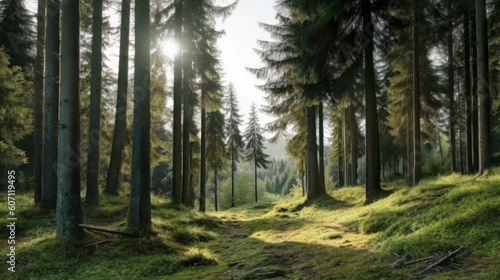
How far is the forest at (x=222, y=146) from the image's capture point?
6.81 metres

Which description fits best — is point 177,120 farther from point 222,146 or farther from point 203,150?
point 222,146

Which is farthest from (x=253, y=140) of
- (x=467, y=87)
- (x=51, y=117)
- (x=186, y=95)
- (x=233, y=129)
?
(x=51, y=117)

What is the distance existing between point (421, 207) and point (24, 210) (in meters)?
12.2

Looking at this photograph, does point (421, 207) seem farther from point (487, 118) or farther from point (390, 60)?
point (390, 60)

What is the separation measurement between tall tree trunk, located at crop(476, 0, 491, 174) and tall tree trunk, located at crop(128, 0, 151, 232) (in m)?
9.14

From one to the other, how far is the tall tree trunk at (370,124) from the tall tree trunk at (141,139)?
870cm

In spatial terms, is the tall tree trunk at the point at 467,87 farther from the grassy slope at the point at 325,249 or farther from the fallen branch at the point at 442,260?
the fallen branch at the point at 442,260

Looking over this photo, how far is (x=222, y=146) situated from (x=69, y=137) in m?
20.7

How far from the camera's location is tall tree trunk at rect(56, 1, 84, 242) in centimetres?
805

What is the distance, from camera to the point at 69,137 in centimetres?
818

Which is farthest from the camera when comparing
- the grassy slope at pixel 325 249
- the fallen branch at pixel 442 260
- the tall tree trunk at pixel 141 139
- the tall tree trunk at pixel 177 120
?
the tall tree trunk at pixel 177 120

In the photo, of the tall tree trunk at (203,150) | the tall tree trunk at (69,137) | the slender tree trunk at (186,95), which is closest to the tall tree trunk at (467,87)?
the slender tree trunk at (186,95)

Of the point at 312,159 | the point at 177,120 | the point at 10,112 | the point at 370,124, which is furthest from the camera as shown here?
the point at 312,159

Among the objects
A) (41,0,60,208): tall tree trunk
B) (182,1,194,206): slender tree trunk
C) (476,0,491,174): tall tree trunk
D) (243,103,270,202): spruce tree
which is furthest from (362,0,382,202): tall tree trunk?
(243,103,270,202): spruce tree
